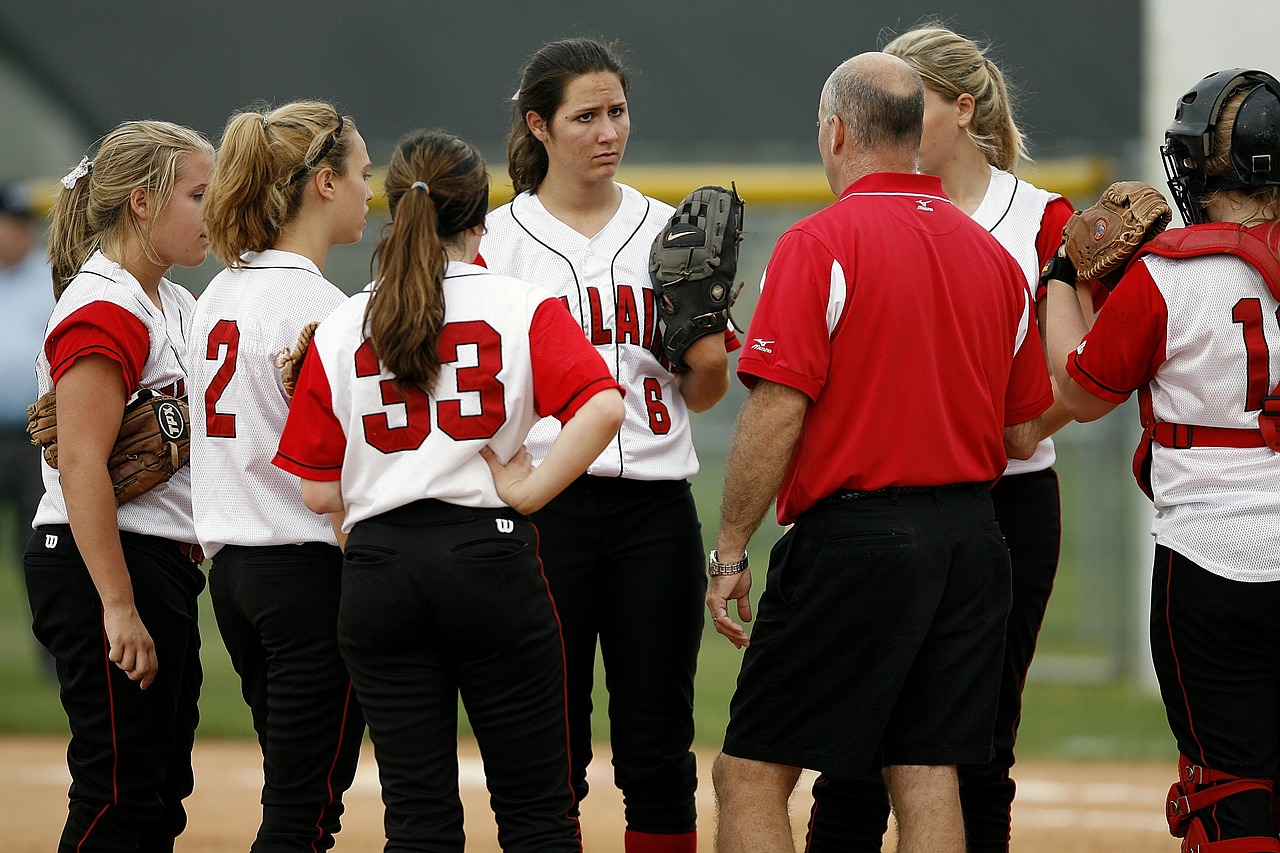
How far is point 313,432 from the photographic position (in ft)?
9.03

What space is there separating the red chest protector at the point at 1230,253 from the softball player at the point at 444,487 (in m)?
1.18

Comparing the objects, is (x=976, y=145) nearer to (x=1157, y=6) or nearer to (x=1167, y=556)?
(x=1167, y=556)

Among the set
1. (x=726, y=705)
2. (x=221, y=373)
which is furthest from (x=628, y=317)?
(x=726, y=705)

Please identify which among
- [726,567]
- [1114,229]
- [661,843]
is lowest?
[661,843]

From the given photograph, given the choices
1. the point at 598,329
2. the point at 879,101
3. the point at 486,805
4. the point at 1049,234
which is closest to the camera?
the point at 879,101

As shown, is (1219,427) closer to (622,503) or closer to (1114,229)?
(1114,229)

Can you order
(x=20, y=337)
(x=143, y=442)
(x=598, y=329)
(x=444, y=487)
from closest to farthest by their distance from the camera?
(x=444, y=487) → (x=143, y=442) → (x=598, y=329) → (x=20, y=337)

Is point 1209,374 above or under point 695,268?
under

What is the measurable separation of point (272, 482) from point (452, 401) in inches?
21.7

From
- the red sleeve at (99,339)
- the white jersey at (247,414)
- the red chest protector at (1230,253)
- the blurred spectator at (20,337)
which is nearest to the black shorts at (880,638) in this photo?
the red chest protector at (1230,253)

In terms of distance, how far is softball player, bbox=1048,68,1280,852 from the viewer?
2.76 meters

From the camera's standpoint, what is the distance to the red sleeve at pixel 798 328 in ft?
9.54

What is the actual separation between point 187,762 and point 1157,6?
6.01 meters

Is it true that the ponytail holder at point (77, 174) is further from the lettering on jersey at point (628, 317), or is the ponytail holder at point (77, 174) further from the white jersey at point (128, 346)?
the lettering on jersey at point (628, 317)
